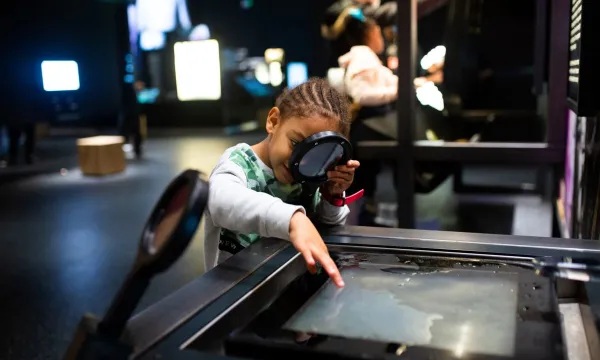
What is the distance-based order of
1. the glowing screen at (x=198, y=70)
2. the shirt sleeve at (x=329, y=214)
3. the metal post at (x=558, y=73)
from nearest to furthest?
the shirt sleeve at (x=329, y=214) < the metal post at (x=558, y=73) < the glowing screen at (x=198, y=70)

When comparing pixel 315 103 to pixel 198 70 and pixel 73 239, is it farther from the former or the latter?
pixel 198 70

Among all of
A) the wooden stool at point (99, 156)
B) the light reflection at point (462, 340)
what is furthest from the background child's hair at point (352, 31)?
the wooden stool at point (99, 156)

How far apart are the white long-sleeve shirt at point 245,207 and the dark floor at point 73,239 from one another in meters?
1.29

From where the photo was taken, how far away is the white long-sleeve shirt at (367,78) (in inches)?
103

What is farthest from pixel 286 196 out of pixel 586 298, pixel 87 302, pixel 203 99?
pixel 203 99

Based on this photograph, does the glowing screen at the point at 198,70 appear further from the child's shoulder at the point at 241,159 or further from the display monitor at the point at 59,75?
the child's shoulder at the point at 241,159

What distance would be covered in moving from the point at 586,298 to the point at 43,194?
5175 mm

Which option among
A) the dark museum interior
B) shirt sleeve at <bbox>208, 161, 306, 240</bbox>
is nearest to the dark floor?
the dark museum interior

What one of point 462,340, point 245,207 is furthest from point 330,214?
point 462,340

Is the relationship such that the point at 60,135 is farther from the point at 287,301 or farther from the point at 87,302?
the point at 287,301

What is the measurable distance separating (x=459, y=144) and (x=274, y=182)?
180 cm

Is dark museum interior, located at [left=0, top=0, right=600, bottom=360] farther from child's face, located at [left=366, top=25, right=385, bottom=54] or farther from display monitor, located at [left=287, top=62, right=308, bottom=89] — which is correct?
display monitor, located at [left=287, top=62, right=308, bottom=89]

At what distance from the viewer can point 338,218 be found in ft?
3.81

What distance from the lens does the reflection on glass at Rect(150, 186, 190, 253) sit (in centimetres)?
59
